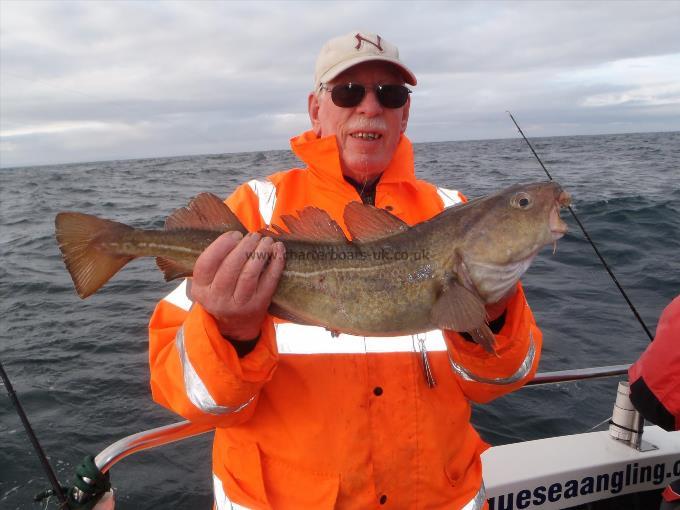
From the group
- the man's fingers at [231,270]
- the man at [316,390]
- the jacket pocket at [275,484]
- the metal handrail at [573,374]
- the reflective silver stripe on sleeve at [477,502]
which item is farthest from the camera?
the metal handrail at [573,374]

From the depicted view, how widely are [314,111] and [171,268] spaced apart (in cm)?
165

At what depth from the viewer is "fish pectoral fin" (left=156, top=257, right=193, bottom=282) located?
2.59 meters

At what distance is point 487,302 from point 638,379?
1.32 metres

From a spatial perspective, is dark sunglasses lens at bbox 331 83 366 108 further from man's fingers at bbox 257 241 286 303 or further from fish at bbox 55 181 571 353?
man's fingers at bbox 257 241 286 303

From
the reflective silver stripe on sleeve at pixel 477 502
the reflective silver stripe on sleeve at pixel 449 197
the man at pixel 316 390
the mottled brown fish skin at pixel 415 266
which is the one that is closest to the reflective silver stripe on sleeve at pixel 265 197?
the man at pixel 316 390

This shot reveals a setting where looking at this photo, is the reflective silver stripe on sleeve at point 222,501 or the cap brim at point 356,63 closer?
the reflective silver stripe on sleeve at point 222,501

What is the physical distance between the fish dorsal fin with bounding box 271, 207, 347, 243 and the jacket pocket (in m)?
1.14

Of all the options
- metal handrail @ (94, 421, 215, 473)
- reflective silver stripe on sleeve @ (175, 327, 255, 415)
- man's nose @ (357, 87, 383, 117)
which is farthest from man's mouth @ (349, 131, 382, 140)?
metal handrail @ (94, 421, 215, 473)

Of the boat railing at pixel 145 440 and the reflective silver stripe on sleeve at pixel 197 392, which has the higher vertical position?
the reflective silver stripe on sleeve at pixel 197 392

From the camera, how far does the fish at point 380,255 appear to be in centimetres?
247

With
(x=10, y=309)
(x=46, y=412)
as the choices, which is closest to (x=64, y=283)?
(x=10, y=309)

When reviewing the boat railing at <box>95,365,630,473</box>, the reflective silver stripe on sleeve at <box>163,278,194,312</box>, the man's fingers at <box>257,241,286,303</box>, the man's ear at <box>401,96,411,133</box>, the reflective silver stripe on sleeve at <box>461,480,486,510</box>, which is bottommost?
the reflective silver stripe on sleeve at <box>461,480,486,510</box>

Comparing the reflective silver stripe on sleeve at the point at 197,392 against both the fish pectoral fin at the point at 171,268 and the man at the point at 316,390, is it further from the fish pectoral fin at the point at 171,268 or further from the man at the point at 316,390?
the fish pectoral fin at the point at 171,268

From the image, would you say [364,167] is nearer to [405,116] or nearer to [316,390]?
[405,116]
